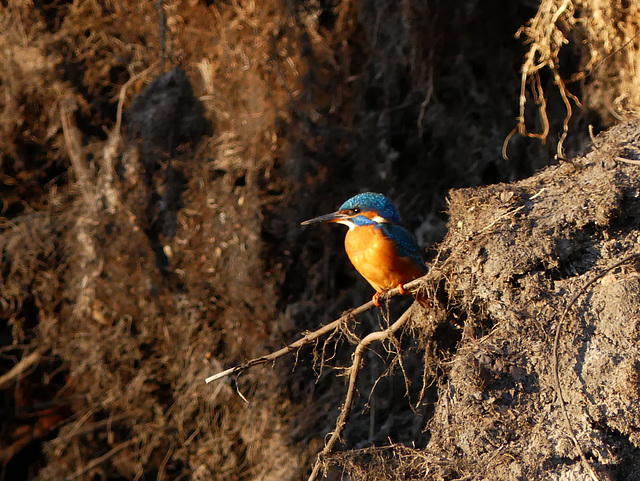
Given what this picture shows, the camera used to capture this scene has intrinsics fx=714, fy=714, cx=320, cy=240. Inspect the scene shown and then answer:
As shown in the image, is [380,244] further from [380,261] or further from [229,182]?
[229,182]

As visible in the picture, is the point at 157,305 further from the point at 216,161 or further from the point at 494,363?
the point at 494,363

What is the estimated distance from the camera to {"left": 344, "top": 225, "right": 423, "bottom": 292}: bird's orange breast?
3.05 metres

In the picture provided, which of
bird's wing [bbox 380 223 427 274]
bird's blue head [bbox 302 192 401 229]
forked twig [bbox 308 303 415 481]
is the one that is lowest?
forked twig [bbox 308 303 415 481]

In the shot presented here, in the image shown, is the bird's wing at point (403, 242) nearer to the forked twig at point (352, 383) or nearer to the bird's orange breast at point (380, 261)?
the bird's orange breast at point (380, 261)

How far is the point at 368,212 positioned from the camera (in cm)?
324

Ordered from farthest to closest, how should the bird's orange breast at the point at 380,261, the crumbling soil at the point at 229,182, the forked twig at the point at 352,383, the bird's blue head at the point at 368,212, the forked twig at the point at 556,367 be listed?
the crumbling soil at the point at 229,182
the bird's blue head at the point at 368,212
the bird's orange breast at the point at 380,261
the forked twig at the point at 352,383
the forked twig at the point at 556,367

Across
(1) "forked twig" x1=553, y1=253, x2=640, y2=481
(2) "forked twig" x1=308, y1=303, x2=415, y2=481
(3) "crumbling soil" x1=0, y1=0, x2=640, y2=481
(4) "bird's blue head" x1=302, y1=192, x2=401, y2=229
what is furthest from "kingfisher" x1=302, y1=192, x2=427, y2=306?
(1) "forked twig" x1=553, y1=253, x2=640, y2=481

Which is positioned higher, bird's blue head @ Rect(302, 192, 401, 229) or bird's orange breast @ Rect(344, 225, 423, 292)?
bird's blue head @ Rect(302, 192, 401, 229)

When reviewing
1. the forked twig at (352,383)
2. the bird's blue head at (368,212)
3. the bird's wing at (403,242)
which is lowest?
the forked twig at (352,383)

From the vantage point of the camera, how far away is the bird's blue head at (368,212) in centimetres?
322

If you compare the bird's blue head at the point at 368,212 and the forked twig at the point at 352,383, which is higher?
the bird's blue head at the point at 368,212

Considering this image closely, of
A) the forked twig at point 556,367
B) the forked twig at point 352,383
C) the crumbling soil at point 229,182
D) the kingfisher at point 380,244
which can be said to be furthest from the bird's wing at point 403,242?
the forked twig at point 556,367

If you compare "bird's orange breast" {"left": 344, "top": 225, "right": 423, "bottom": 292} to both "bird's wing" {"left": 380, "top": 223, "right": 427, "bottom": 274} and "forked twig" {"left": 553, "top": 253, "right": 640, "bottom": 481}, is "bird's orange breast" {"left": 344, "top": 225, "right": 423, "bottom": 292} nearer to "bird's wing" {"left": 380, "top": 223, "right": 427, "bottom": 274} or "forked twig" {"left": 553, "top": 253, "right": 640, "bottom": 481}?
"bird's wing" {"left": 380, "top": 223, "right": 427, "bottom": 274}

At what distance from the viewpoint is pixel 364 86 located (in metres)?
4.41
